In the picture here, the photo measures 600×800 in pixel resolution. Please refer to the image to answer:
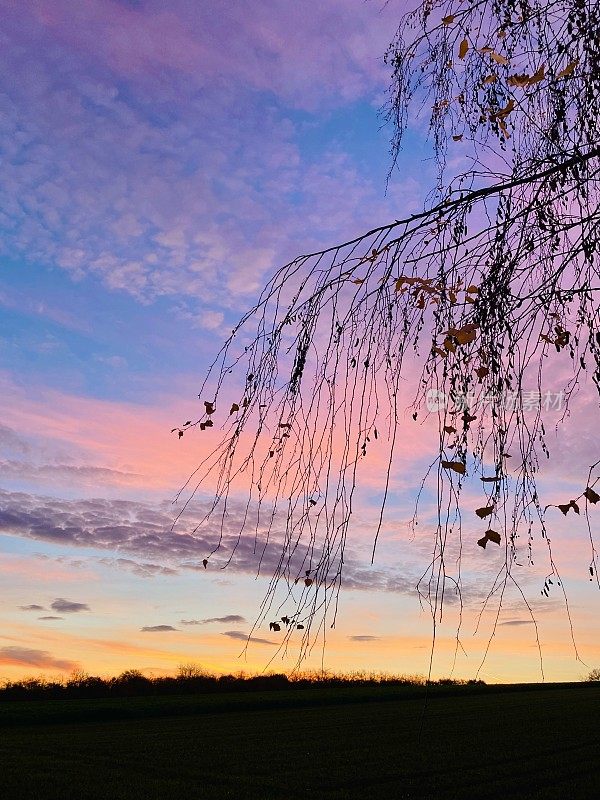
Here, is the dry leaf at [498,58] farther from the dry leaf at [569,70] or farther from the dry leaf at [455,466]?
the dry leaf at [455,466]

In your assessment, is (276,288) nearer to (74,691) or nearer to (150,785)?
(150,785)

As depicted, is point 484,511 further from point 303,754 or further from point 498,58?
point 303,754

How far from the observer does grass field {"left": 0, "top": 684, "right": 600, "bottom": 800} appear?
11.7 metres

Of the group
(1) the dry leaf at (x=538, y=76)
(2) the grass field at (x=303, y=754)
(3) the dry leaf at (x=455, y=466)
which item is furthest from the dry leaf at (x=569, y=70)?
(2) the grass field at (x=303, y=754)

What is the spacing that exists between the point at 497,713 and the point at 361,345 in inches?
1037

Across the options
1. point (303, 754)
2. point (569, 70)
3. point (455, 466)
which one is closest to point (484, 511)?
point (455, 466)

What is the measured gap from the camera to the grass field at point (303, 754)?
460 inches

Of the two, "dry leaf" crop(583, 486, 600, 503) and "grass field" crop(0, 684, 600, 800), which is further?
"grass field" crop(0, 684, 600, 800)

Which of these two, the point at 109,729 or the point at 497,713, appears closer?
the point at 109,729

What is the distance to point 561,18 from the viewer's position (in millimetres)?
2871

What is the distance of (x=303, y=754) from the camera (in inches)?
614

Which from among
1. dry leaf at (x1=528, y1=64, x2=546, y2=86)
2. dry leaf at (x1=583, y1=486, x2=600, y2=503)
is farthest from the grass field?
dry leaf at (x1=528, y1=64, x2=546, y2=86)

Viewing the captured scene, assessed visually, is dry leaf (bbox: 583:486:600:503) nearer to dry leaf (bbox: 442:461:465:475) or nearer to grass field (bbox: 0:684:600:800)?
dry leaf (bbox: 442:461:465:475)

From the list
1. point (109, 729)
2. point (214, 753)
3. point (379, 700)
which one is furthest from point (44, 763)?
point (379, 700)
